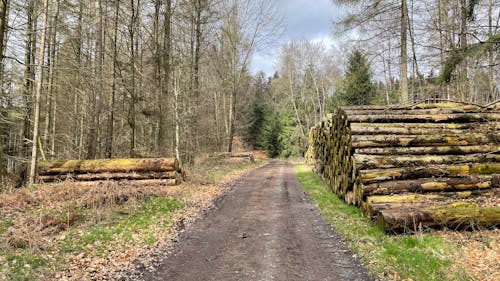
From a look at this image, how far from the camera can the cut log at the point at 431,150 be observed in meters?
9.00

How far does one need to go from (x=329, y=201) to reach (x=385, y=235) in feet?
13.0

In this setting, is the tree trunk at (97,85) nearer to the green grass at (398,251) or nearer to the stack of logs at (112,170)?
the stack of logs at (112,170)

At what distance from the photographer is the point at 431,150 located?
29.7 ft

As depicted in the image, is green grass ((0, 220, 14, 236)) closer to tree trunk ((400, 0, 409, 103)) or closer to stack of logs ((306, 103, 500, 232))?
stack of logs ((306, 103, 500, 232))

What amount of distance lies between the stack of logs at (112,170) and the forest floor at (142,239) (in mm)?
2198

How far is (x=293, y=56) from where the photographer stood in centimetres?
4222

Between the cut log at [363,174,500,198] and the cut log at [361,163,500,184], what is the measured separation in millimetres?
170

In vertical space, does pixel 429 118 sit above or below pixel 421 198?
above

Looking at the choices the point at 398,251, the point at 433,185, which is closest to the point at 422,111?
the point at 433,185

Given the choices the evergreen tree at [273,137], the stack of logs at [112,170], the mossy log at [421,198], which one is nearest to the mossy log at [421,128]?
the mossy log at [421,198]

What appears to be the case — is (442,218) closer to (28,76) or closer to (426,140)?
(426,140)

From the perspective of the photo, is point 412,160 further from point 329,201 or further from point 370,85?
point 370,85

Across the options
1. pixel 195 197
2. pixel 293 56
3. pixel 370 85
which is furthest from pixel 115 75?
pixel 293 56

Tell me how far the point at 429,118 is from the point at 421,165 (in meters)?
2.31
